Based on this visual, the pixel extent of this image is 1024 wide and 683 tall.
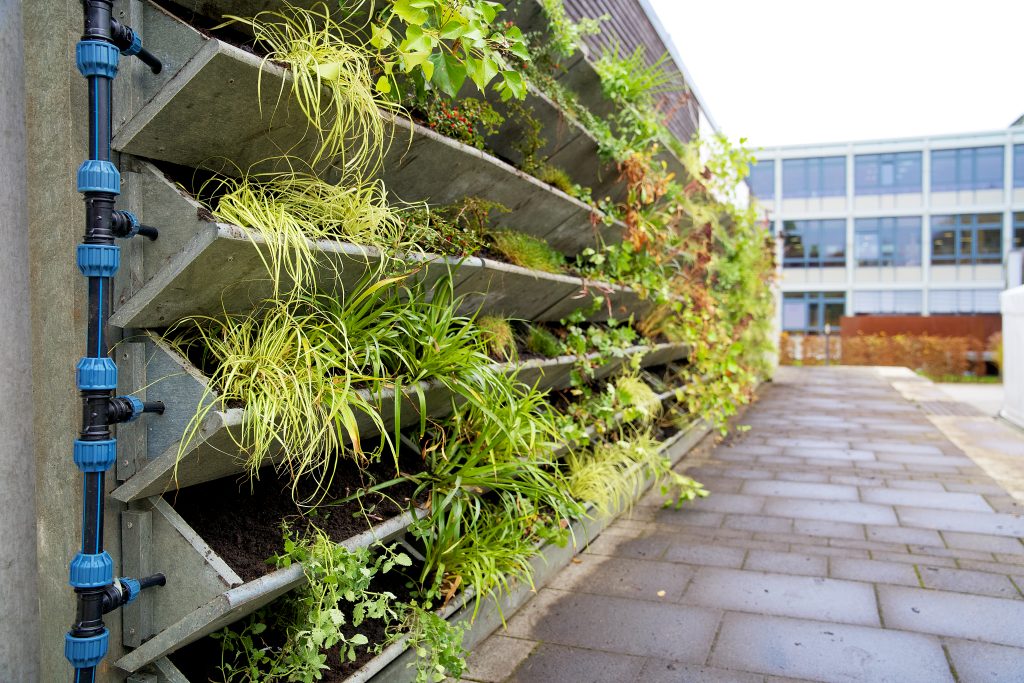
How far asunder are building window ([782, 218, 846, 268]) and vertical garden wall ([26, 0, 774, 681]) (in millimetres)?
30501

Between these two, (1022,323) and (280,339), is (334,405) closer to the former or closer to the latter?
(280,339)

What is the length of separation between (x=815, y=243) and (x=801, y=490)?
28881 mm

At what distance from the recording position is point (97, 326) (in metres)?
1.43

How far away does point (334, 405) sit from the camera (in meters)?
1.69

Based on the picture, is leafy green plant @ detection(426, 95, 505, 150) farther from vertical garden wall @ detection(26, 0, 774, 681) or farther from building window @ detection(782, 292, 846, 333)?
building window @ detection(782, 292, 846, 333)

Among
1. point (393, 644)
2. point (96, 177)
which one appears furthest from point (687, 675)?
point (96, 177)

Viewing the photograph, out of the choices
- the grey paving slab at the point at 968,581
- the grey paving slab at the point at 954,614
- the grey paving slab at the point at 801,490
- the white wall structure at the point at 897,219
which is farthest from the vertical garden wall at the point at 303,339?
the white wall structure at the point at 897,219

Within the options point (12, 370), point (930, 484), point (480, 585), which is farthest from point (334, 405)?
point (930, 484)

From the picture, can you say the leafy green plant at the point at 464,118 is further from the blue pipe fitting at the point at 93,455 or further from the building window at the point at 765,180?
the building window at the point at 765,180

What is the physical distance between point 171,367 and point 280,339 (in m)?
0.25

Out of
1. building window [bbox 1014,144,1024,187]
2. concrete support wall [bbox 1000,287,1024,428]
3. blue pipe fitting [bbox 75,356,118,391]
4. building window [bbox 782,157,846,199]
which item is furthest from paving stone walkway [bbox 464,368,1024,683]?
building window [bbox 1014,144,1024,187]

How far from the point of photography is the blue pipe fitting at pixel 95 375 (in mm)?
1422

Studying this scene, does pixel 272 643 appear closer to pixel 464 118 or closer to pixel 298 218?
pixel 298 218

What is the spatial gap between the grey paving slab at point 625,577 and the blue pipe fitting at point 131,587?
6.03ft
